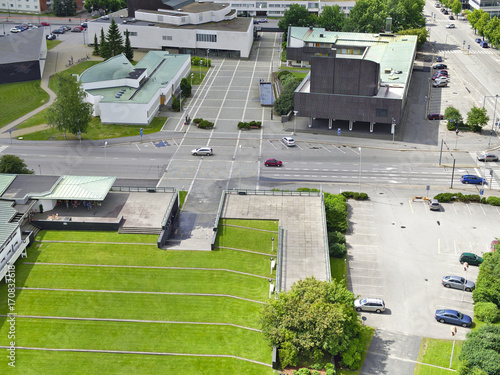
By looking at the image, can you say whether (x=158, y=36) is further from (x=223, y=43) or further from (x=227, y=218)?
(x=227, y=218)

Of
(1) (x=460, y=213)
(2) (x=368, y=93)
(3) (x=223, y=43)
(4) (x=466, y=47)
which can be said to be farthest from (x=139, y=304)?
(4) (x=466, y=47)

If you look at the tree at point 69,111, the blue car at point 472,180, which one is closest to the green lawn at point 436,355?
the blue car at point 472,180

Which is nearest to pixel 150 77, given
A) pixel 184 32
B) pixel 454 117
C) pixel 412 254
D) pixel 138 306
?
pixel 184 32

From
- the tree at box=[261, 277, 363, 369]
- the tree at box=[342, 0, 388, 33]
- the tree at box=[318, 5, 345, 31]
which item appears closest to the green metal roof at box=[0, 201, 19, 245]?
the tree at box=[261, 277, 363, 369]

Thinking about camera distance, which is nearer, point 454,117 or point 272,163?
point 272,163

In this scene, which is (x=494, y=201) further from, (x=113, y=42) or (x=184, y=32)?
(x=184, y=32)

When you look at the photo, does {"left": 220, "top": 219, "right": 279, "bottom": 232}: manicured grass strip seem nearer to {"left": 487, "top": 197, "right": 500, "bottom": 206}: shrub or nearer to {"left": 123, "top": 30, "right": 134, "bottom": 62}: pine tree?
{"left": 487, "top": 197, "right": 500, "bottom": 206}: shrub
